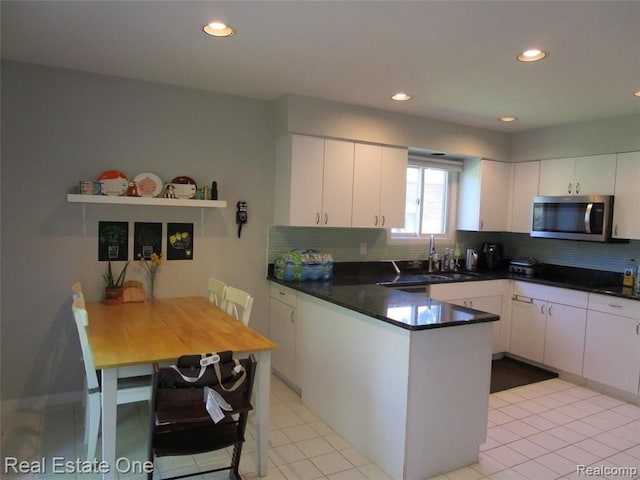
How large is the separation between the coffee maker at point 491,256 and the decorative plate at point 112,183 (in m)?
3.73

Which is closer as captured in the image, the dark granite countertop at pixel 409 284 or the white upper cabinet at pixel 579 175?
the dark granite countertop at pixel 409 284

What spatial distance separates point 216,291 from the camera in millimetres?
3246

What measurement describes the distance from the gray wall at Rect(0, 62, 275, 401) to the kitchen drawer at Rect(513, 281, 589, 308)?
2864 mm

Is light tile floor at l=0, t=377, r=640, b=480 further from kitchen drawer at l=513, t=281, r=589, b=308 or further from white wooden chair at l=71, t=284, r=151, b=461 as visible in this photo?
kitchen drawer at l=513, t=281, r=589, b=308

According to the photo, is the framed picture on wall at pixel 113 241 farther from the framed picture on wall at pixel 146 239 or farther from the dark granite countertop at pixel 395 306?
the dark granite countertop at pixel 395 306

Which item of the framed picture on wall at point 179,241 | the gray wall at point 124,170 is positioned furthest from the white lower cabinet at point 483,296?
the framed picture on wall at point 179,241

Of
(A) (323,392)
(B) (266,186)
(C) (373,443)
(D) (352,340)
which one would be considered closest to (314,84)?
(B) (266,186)

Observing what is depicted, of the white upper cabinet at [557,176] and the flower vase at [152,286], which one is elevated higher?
the white upper cabinet at [557,176]

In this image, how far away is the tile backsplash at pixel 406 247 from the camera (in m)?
3.97

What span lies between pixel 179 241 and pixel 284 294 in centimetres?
93

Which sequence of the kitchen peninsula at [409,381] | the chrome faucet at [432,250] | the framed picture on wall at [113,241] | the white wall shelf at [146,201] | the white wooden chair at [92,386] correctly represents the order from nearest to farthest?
1. the white wooden chair at [92,386]
2. the kitchen peninsula at [409,381]
3. the white wall shelf at [146,201]
4. the framed picture on wall at [113,241]
5. the chrome faucet at [432,250]

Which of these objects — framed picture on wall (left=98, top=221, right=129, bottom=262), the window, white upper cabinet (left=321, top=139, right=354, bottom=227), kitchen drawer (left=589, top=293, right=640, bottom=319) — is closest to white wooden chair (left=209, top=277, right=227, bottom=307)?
framed picture on wall (left=98, top=221, right=129, bottom=262)

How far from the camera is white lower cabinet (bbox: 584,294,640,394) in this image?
11.4ft

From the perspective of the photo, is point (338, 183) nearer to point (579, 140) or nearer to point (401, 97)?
point (401, 97)
